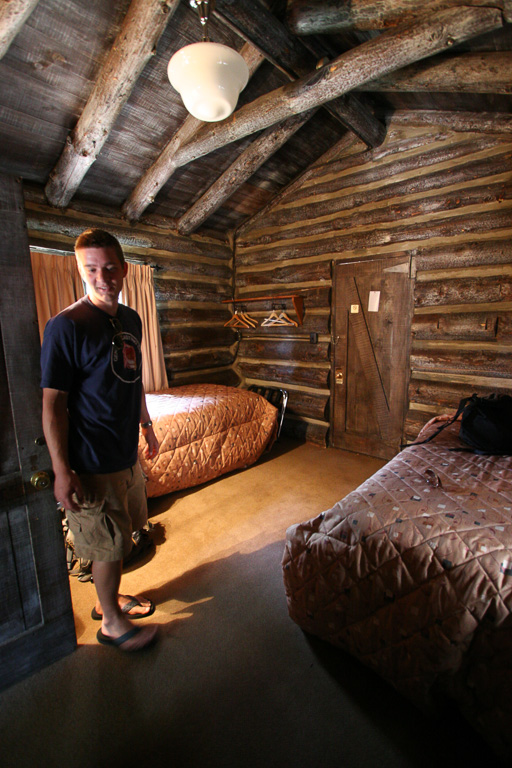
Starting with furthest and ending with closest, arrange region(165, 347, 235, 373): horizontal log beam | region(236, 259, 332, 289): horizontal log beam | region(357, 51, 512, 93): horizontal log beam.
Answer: region(165, 347, 235, 373): horizontal log beam
region(236, 259, 332, 289): horizontal log beam
region(357, 51, 512, 93): horizontal log beam

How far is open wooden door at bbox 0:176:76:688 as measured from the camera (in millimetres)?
1523

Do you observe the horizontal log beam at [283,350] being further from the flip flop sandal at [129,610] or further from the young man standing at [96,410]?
the flip flop sandal at [129,610]

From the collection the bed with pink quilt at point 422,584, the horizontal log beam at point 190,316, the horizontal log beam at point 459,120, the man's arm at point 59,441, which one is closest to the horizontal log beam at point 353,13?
the horizontal log beam at point 459,120

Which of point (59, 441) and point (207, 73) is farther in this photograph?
point (207, 73)

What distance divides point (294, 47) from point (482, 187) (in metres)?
2.06

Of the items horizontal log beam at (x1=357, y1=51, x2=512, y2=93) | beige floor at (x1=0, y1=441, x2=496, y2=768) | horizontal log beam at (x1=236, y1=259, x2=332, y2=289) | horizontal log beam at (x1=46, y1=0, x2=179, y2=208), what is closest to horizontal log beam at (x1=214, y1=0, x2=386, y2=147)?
horizontal log beam at (x1=46, y1=0, x2=179, y2=208)

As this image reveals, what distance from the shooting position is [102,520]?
1.68 meters

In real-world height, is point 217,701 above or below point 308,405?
below

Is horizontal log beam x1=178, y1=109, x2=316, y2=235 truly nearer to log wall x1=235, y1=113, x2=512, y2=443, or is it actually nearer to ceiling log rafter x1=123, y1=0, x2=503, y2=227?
ceiling log rafter x1=123, y1=0, x2=503, y2=227

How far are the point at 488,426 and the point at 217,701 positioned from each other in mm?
2200

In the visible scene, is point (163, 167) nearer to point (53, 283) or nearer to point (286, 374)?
point (53, 283)

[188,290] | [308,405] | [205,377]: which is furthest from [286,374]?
[188,290]

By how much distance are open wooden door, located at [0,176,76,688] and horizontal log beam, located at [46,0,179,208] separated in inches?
70.0

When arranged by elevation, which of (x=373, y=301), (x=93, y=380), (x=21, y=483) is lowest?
(x=21, y=483)
